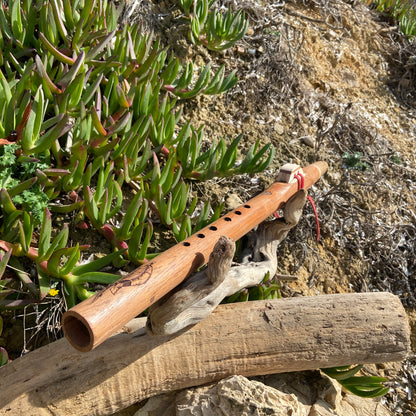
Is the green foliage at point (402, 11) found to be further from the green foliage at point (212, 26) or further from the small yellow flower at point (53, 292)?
the small yellow flower at point (53, 292)

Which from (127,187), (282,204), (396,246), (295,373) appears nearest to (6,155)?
(127,187)

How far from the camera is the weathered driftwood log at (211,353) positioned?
1.52 meters

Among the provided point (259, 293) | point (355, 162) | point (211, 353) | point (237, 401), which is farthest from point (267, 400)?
point (355, 162)

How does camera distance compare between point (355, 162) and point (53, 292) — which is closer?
point (53, 292)

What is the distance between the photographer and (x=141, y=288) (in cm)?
142

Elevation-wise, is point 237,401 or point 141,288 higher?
point 141,288

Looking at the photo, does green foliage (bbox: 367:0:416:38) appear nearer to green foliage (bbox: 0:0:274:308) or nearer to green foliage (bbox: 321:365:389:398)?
green foliage (bbox: 0:0:274:308)

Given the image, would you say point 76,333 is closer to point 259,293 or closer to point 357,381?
point 259,293

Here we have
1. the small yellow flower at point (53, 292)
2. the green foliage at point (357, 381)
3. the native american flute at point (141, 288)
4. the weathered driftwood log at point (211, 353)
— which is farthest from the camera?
the green foliage at point (357, 381)

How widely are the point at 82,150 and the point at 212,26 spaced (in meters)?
1.63

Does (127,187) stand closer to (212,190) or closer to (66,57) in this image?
(212,190)

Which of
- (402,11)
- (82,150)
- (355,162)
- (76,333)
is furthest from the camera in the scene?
(402,11)

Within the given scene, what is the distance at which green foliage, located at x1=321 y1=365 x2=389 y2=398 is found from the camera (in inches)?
76.3

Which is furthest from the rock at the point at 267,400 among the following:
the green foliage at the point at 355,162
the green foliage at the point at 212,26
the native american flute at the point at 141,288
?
the green foliage at the point at 212,26
